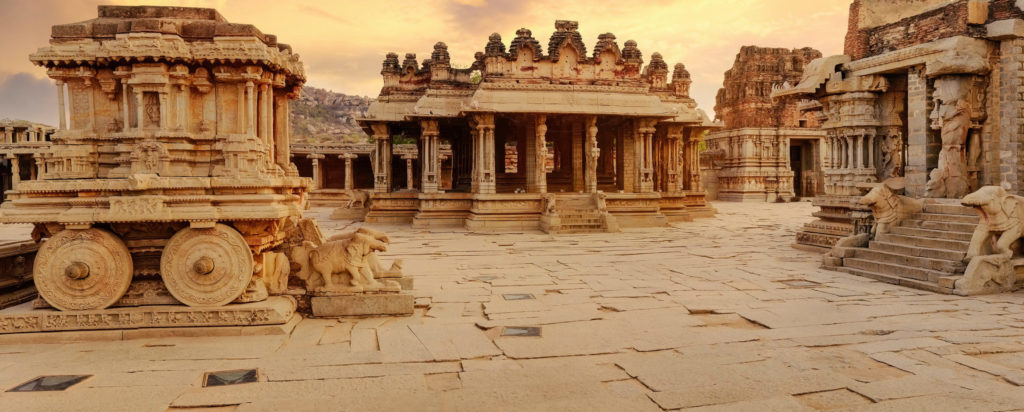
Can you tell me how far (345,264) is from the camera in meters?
5.60

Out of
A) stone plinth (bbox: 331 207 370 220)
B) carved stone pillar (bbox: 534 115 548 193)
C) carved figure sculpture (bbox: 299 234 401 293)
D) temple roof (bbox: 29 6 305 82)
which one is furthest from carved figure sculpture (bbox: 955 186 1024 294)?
stone plinth (bbox: 331 207 370 220)

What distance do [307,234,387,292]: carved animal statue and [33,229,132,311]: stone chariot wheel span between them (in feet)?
5.43

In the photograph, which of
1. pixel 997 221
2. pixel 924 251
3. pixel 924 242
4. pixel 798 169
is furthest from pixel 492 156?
pixel 798 169

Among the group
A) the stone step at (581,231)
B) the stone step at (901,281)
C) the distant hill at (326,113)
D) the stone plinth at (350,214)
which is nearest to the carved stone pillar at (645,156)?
the stone step at (581,231)

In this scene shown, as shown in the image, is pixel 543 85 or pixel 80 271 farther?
pixel 543 85

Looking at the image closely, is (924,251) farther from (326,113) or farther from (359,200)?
(326,113)

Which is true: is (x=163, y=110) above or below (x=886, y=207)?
above

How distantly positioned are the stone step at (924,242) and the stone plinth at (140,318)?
8532 millimetres

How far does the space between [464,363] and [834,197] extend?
10.3 metres

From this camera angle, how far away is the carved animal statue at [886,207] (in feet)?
28.3

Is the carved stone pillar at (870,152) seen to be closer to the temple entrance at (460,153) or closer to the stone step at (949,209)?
the stone step at (949,209)

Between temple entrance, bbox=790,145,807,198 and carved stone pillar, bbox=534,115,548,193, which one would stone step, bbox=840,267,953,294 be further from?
temple entrance, bbox=790,145,807,198

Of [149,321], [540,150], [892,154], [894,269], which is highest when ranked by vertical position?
[540,150]

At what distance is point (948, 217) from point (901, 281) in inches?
78.9
